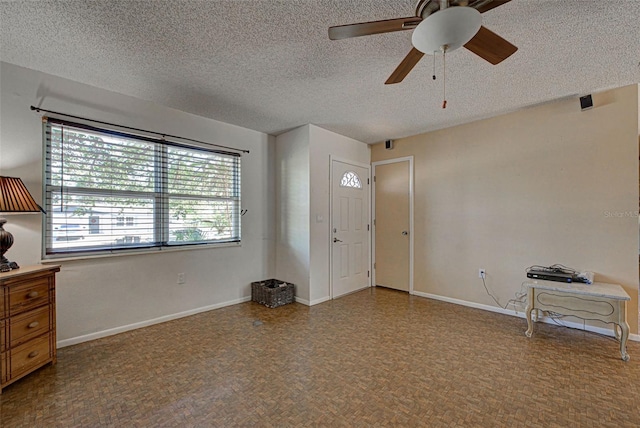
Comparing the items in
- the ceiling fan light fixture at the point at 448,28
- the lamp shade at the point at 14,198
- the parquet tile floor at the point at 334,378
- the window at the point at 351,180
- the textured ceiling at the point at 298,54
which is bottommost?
the parquet tile floor at the point at 334,378

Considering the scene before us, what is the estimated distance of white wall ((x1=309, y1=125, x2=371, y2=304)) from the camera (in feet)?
12.5

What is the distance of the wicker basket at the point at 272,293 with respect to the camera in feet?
12.0

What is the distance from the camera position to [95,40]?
6.52 ft

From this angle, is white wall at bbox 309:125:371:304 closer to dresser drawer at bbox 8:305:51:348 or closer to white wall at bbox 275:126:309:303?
white wall at bbox 275:126:309:303

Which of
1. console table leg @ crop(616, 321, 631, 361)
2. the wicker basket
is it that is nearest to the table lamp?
the wicker basket

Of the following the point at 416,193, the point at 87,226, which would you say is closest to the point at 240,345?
the point at 87,226

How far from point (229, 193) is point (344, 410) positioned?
2.90 m

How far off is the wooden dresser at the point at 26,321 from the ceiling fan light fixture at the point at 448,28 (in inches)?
119

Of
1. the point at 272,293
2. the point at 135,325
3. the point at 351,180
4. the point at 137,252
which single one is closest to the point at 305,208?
the point at 351,180

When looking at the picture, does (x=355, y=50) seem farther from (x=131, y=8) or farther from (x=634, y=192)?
(x=634, y=192)

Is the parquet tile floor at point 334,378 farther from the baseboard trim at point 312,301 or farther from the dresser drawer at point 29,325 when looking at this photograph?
the baseboard trim at point 312,301

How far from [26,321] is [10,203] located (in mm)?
866

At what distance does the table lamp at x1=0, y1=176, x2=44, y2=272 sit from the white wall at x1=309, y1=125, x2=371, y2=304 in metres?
2.68

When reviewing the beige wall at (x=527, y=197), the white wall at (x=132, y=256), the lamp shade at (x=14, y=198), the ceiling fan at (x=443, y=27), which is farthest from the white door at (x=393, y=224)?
the lamp shade at (x=14, y=198)
